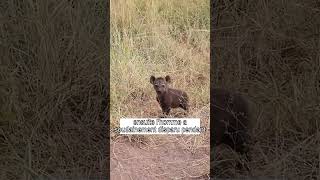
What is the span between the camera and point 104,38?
3.09 m

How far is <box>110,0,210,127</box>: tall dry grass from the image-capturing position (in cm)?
302

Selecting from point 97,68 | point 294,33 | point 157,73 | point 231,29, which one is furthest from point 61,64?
point 294,33

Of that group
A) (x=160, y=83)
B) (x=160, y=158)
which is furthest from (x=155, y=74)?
(x=160, y=158)

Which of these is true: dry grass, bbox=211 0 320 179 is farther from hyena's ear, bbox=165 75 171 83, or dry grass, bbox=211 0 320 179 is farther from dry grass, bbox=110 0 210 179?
hyena's ear, bbox=165 75 171 83

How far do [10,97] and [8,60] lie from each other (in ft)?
0.66

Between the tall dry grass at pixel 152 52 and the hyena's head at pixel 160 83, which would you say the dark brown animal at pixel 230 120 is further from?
the hyena's head at pixel 160 83

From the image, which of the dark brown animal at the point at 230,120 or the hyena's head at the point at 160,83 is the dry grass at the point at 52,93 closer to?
the hyena's head at the point at 160,83

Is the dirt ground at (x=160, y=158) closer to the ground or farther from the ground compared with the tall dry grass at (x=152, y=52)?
closer to the ground

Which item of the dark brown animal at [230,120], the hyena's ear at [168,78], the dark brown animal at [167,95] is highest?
the hyena's ear at [168,78]

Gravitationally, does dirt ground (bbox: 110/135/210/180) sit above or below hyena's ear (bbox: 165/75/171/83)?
below

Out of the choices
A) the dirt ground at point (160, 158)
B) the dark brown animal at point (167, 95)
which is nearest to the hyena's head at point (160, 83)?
the dark brown animal at point (167, 95)

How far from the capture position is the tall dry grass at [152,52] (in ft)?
9.90

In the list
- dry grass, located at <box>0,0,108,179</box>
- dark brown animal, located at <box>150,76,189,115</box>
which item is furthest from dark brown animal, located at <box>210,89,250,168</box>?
dry grass, located at <box>0,0,108,179</box>

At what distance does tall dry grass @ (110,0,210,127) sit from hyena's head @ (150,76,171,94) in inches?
1.0
